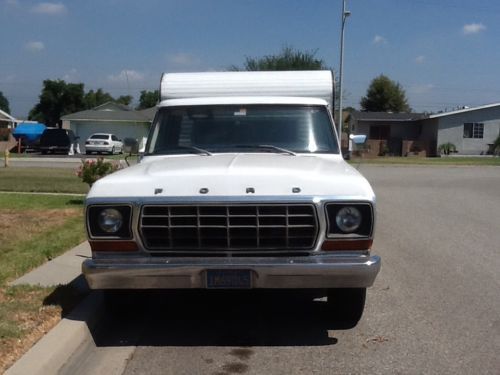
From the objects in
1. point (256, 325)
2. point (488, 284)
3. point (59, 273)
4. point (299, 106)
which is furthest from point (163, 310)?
point (488, 284)

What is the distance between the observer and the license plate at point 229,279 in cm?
498

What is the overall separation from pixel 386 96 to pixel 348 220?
7637 cm

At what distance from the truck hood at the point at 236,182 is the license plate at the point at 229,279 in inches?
23.1

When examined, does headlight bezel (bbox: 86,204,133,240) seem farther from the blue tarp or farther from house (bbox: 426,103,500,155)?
house (bbox: 426,103,500,155)

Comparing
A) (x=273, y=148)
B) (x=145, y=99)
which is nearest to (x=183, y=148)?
(x=273, y=148)

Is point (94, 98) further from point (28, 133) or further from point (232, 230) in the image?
point (232, 230)

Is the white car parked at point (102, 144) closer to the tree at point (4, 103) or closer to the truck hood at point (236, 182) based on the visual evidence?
the truck hood at point (236, 182)

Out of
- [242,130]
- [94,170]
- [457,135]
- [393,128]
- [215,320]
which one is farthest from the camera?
[393,128]

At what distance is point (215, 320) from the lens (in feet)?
20.2

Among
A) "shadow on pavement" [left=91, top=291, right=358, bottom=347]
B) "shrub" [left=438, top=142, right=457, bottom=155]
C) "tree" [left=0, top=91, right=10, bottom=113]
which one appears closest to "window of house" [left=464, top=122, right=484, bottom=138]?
"shrub" [left=438, top=142, right=457, bottom=155]

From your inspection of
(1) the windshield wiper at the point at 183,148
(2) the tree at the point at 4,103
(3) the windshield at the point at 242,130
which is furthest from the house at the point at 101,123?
(2) the tree at the point at 4,103

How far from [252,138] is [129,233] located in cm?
211

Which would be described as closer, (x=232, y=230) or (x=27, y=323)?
(x=232, y=230)

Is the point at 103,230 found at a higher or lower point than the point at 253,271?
higher
